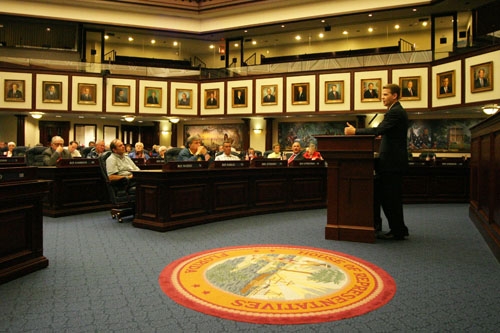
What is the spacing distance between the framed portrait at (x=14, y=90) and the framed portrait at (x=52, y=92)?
2.73 feet

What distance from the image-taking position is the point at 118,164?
6477 millimetres

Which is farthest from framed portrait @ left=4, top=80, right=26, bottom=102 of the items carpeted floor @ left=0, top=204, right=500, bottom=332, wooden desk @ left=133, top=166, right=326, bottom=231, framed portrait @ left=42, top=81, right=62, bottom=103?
wooden desk @ left=133, top=166, right=326, bottom=231

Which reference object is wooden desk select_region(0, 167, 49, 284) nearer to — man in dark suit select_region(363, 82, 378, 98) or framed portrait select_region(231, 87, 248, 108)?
man in dark suit select_region(363, 82, 378, 98)

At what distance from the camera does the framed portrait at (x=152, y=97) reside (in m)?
17.8

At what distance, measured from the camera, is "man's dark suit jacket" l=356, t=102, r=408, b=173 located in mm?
4816

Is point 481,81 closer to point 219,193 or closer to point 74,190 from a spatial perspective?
point 219,193

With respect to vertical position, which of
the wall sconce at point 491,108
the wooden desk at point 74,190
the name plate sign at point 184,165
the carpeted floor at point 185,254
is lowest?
the carpeted floor at point 185,254

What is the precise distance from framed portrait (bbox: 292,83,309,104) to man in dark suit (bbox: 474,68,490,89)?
6.25m

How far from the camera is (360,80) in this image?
51.6 ft

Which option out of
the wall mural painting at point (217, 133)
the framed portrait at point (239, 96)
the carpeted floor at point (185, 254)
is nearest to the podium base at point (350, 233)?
the carpeted floor at point (185, 254)

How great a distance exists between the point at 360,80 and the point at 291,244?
12471 mm

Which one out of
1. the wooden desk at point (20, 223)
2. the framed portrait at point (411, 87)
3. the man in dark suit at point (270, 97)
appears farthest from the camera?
the man in dark suit at point (270, 97)

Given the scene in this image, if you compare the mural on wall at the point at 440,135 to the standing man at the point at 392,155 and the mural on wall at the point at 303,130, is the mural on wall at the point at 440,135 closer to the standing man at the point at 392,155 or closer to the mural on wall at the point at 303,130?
the mural on wall at the point at 303,130

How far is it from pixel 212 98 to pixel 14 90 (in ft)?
27.3
